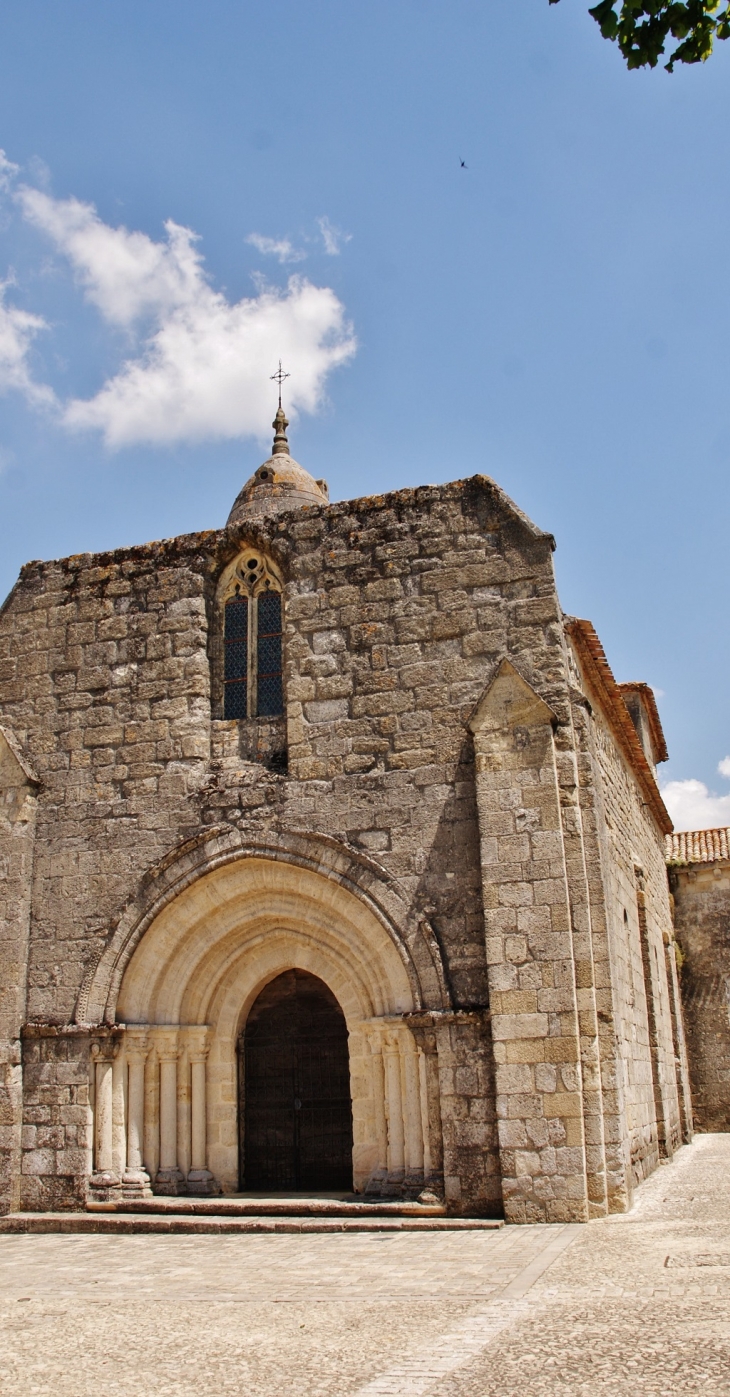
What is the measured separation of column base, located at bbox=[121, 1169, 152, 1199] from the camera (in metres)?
9.11

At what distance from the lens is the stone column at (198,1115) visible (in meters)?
9.34

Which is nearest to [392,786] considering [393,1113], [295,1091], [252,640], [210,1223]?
[252,640]

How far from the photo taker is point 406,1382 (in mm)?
4266

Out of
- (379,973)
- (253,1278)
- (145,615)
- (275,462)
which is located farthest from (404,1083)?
(275,462)

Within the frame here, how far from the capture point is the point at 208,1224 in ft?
27.5

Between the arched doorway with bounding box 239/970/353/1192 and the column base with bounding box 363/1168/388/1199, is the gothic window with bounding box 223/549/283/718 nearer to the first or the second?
the arched doorway with bounding box 239/970/353/1192

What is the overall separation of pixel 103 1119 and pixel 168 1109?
1.71ft

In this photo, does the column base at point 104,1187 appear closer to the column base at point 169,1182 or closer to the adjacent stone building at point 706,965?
the column base at point 169,1182

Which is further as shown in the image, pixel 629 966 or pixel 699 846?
pixel 699 846

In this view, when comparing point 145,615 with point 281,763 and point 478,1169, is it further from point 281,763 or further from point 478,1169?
point 478,1169

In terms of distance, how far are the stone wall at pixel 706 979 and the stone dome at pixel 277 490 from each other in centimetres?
901

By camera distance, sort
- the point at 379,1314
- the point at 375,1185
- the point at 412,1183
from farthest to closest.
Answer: the point at 375,1185 → the point at 412,1183 → the point at 379,1314

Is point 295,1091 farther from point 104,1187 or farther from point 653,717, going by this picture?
point 653,717

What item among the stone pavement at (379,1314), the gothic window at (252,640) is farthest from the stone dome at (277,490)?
the stone pavement at (379,1314)
